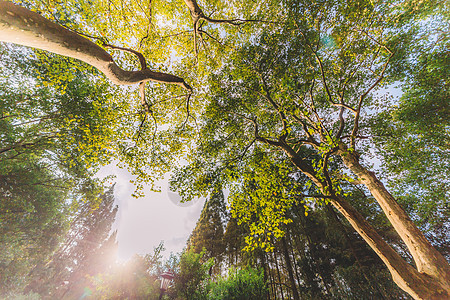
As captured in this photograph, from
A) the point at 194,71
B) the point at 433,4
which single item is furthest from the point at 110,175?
the point at 433,4

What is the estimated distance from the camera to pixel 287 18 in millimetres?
6559

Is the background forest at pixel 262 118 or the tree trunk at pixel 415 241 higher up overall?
the background forest at pixel 262 118

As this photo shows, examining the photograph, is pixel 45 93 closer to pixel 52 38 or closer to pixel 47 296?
pixel 52 38

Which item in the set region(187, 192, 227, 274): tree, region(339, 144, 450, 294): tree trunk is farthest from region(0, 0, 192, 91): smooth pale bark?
region(187, 192, 227, 274): tree

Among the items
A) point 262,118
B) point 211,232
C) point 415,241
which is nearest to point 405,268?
point 415,241

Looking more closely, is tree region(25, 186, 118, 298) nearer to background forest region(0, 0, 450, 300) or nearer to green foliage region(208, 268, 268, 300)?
background forest region(0, 0, 450, 300)

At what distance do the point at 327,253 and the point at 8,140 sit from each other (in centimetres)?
2629

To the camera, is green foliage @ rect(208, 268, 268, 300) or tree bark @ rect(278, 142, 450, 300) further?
green foliage @ rect(208, 268, 268, 300)

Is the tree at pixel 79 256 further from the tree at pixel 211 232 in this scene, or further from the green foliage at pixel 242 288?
the green foliage at pixel 242 288

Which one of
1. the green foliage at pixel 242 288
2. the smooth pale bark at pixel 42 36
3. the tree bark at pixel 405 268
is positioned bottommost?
the green foliage at pixel 242 288

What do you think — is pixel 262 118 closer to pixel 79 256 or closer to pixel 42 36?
pixel 42 36

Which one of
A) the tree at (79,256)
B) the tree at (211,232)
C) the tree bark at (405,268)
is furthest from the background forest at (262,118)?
the tree at (79,256)

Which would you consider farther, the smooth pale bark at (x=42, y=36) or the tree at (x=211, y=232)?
the tree at (x=211, y=232)

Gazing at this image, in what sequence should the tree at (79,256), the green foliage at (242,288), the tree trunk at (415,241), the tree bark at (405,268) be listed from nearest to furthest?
1. the tree bark at (405,268)
2. the tree trunk at (415,241)
3. the green foliage at (242,288)
4. the tree at (79,256)
